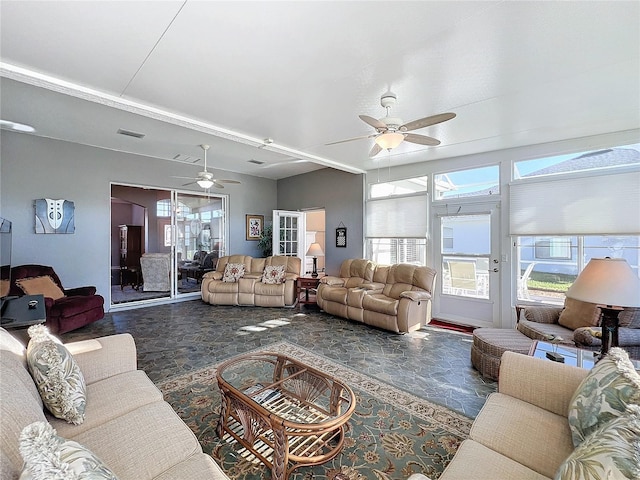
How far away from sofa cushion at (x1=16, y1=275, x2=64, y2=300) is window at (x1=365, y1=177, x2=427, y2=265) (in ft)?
17.7

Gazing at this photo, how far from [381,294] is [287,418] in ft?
10.3

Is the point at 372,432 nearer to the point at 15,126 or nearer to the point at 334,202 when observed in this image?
the point at 334,202

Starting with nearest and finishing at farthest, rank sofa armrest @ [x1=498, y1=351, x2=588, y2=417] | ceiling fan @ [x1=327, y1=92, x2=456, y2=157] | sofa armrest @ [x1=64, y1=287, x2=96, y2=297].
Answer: sofa armrest @ [x1=498, y1=351, x2=588, y2=417]
ceiling fan @ [x1=327, y1=92, x2=456, y2=157]
sofa armrest @ [x1=64, y1=287, x2=96, y2=297]

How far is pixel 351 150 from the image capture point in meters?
4.73

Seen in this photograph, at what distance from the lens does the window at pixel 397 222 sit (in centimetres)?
542

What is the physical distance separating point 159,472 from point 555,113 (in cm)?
464

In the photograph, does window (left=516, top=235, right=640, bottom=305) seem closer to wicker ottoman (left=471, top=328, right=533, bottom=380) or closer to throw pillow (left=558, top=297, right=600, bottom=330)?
throw pillow (left=558, top=297, right=600, bottom=330)

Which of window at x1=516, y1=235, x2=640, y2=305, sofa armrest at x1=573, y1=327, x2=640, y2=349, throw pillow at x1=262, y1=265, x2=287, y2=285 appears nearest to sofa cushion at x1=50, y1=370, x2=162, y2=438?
sofa armrest at x1=573, y1=327, x2=640, y2=349

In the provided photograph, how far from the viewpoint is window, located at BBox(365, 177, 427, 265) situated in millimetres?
5418

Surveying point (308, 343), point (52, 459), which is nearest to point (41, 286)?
point (308, 343)

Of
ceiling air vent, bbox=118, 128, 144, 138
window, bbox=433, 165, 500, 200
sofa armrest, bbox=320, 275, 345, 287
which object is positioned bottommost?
sofa armrest, bbox=320, 275, 345, 287

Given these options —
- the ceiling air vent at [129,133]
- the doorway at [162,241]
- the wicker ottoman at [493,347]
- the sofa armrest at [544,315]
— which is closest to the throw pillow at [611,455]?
the wicker ottoman at [493,347]

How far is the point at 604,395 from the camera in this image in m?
1.20

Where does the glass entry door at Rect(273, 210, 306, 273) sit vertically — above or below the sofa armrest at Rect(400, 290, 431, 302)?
above
